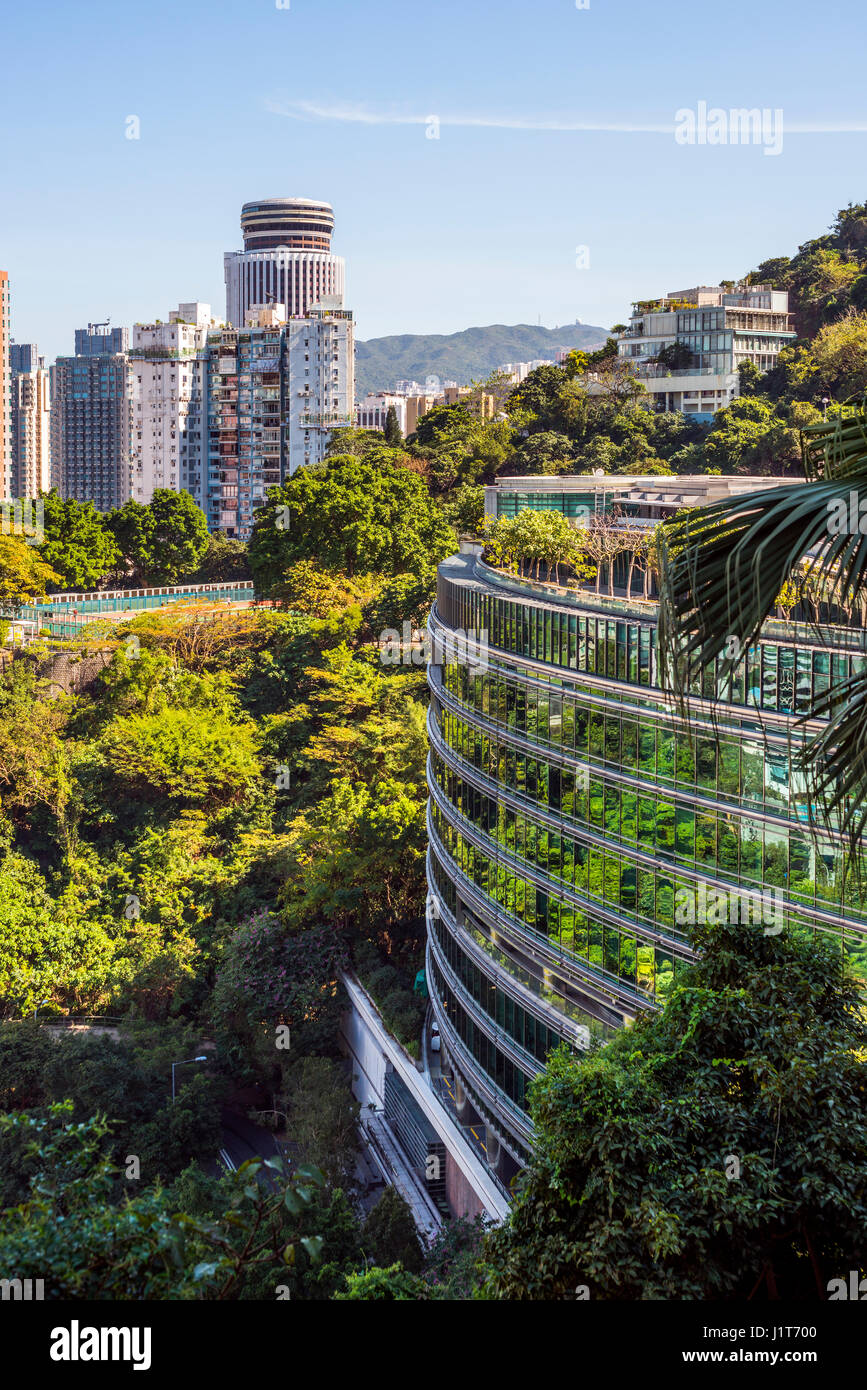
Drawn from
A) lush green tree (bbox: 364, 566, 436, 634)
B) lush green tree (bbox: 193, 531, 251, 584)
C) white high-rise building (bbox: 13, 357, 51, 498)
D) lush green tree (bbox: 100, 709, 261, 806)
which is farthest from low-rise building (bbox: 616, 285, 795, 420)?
white high-rise building (bbox: 13, 357, 51, 498)

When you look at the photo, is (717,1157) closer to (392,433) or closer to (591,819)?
(591,819)

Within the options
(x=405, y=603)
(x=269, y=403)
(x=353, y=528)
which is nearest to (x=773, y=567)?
(x=405, y=603)

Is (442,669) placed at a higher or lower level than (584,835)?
higher

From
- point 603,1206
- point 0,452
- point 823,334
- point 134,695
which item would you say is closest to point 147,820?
point 134,695

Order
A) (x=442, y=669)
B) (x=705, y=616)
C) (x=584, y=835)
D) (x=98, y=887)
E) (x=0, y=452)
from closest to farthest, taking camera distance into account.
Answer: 1. (x=705, y=616)
2. (x=584, y=835)
3. (x=442, y=669)
4. (x=98, y=887)
5. (x=0, y=452)

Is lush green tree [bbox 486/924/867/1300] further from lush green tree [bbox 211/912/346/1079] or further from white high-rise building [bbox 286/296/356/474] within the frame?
white high-rise building [bbox 286/296/356/474]

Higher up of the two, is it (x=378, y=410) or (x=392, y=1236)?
(x=378, y=410)

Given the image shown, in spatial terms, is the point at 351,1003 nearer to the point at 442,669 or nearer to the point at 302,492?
the point at 442,669
